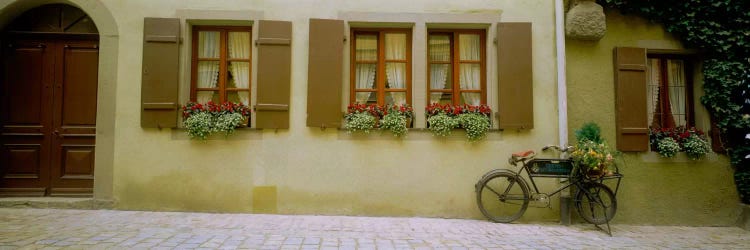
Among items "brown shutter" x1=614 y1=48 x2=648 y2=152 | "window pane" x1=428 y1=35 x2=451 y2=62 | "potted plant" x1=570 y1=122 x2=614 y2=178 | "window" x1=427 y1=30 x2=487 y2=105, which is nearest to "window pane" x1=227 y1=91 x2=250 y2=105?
"window" x1=427 y1=30 x2=487 y2=105

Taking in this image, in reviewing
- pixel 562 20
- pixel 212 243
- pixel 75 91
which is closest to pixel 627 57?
pixel 562 20

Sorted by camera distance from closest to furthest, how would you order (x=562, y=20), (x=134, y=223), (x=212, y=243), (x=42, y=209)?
(x=212, y=243)
(x=134, y=223)
(x=42, y=209)
(x=562, y=20)

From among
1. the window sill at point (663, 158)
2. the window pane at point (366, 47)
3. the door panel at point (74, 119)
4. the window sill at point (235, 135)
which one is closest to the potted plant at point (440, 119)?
the window pane at point (366, 47)

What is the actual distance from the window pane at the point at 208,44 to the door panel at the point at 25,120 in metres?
2.06

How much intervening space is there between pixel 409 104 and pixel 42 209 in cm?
508

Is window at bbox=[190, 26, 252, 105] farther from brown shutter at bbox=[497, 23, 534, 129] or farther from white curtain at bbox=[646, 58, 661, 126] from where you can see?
white curtain at bbox=[646, 58, 661, 126]

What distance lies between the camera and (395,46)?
5898 mm

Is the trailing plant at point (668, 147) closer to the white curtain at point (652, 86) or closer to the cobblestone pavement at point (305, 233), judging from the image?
the white curtain at point (652, 86)

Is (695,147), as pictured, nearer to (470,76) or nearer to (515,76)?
(515,76)

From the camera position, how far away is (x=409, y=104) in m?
5.75

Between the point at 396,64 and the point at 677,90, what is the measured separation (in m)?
4.31

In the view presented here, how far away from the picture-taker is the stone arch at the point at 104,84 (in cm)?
543

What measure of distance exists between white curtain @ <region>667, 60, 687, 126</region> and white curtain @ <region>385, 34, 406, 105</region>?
408 centimetres

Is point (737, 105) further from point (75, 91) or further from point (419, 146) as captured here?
point (75, 91)
